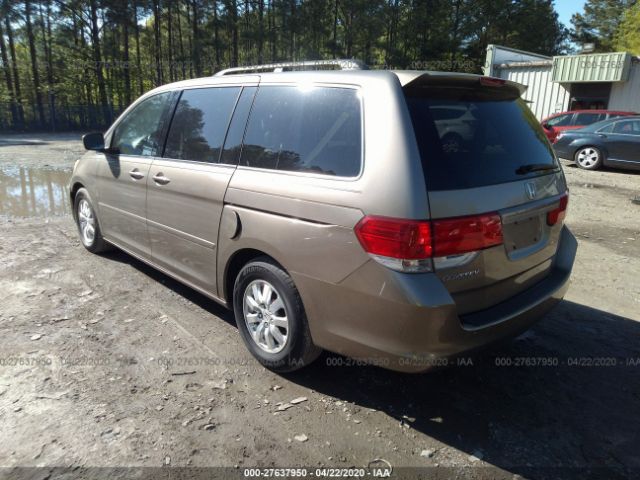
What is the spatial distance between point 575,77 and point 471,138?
20709mm

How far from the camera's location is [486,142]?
2.69 metres

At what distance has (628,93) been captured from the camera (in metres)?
Result: 19.1

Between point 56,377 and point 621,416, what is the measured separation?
3.60 meters

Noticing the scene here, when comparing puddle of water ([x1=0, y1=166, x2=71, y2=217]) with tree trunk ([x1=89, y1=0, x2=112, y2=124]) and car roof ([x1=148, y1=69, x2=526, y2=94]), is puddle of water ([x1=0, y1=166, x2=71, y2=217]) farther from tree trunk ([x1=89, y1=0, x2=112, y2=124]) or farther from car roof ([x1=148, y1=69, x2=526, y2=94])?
tree trunk ([x1=89, y1=0, x2=112, y2=124])

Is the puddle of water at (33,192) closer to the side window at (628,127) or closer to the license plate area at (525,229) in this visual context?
the license plate area at (525,229)

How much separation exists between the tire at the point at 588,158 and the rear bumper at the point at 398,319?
12.0m

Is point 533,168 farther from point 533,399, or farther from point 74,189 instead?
point 74,189

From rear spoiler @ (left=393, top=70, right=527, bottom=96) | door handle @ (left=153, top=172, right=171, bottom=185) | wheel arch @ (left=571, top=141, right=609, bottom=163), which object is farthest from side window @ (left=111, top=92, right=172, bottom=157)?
wheel arch @ (left=571, top=141, right=609, bottom=163)

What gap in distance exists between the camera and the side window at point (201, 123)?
346 centimetres


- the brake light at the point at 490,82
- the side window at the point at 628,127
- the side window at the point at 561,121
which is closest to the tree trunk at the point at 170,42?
the side window at the point at 561,121

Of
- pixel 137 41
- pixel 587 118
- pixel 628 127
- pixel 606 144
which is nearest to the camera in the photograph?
pixel 628 127

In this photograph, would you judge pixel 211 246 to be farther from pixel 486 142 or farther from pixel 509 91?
pixel 509 91

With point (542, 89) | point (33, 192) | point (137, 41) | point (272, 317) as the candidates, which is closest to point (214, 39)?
point (137, 41)

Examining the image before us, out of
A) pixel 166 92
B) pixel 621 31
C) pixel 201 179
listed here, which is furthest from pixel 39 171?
pixel 621 31
